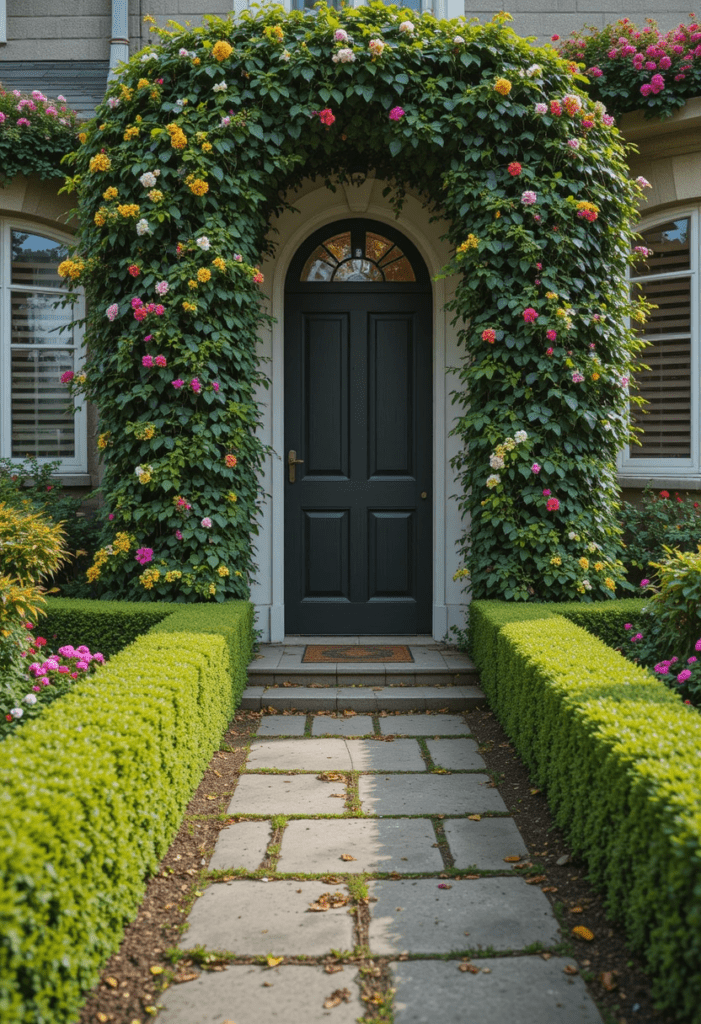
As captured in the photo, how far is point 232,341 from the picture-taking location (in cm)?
561

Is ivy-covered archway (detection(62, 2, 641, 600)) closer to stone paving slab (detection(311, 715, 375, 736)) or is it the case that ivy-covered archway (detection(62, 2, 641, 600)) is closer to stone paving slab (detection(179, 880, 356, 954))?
stone paving slab (detection(311, 715, 375, 736))

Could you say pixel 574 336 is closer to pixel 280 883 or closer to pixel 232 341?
pixel 232 341

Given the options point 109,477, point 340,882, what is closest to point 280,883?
point 340,882

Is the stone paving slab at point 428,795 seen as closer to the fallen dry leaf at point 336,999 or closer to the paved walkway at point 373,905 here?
the paved walkway at point 373,905

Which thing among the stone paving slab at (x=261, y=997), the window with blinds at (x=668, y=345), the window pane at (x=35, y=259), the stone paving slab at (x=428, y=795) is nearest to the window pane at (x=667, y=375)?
the window with blinds at (x=668, y=345)

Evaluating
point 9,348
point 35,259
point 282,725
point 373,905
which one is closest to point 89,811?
point 373,905

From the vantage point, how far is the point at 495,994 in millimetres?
2336

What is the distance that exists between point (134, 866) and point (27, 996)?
0.72 metres

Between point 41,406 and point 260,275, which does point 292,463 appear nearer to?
point 260,275

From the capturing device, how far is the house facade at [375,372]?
6340 millimetres

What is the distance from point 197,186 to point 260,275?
64 cm

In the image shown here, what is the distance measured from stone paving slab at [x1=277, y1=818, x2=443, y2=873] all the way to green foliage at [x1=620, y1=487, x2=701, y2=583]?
3.08 meters

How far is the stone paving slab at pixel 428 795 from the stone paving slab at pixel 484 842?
13 cm

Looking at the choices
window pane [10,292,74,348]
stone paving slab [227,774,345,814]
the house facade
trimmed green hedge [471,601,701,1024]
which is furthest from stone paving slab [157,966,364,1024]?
window pane [10,292,74,348]
